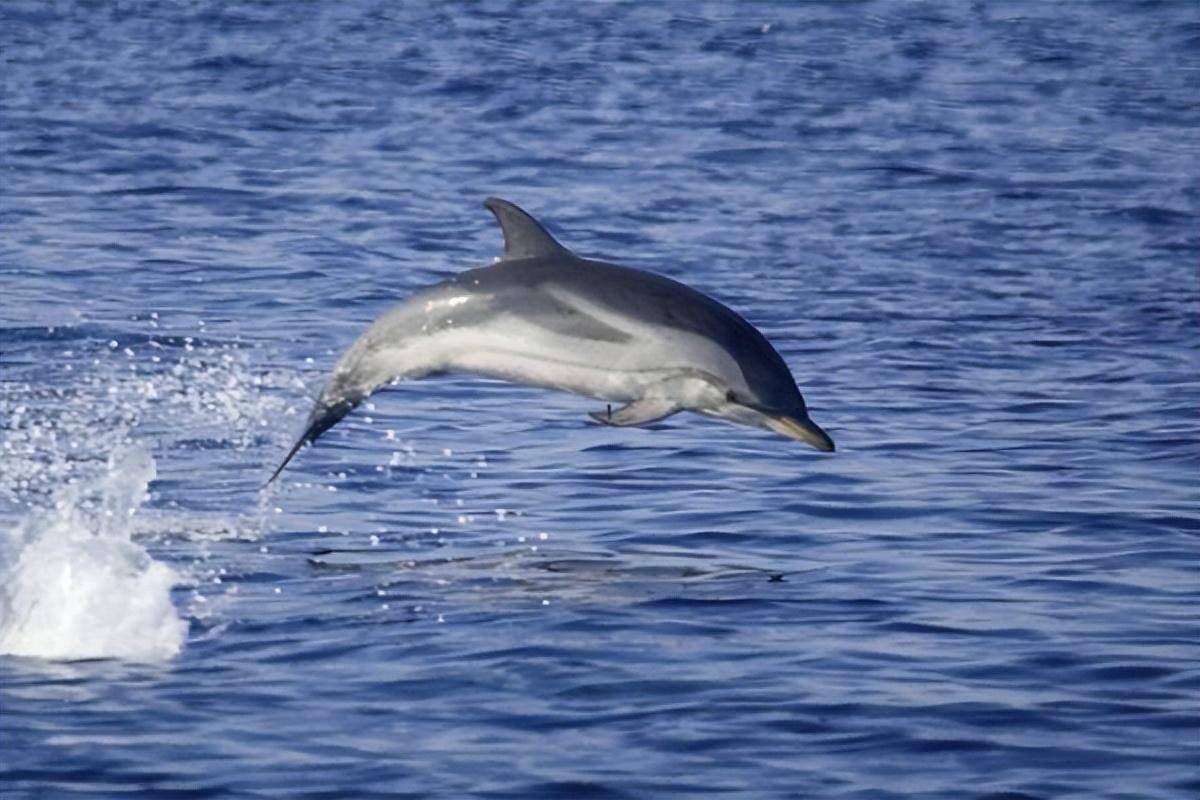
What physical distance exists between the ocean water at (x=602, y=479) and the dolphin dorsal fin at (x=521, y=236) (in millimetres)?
1547

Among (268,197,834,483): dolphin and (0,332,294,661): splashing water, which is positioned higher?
(268,197,834,483): dolphin

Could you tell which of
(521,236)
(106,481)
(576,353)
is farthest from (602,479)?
(576,353)

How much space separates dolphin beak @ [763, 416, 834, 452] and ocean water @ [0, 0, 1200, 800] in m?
0.90

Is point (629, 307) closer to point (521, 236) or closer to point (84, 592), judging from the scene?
point (521, 236)

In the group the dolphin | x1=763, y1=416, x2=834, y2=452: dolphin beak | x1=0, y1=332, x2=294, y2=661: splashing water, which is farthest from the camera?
x1=0, y1=332, x2=294, y2=661: splashing water

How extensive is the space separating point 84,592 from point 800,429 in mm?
3123

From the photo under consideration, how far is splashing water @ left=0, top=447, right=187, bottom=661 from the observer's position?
35.2ft

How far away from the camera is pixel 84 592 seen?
36.8 ft

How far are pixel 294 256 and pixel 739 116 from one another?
10.1m

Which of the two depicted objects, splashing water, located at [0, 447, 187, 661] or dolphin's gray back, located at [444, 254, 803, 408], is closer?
dolphin's gray back, located at [444, 254, 803, 408]

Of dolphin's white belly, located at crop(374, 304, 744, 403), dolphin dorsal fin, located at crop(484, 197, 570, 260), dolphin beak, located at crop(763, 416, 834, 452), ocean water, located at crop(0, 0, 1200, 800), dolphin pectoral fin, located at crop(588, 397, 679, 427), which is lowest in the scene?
ocean water, located at crop(0, 0, 1200, 800)

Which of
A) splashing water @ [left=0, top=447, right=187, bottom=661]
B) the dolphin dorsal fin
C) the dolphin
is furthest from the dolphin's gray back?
splashing water @ [left=0, top=447, right=187, bottom=661]

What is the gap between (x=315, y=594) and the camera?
11.6 meters

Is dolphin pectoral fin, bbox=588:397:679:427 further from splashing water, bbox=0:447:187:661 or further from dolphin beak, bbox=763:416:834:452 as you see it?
splashing water, bbox=0:447:187:661
